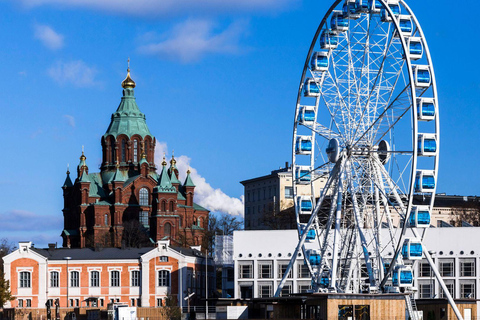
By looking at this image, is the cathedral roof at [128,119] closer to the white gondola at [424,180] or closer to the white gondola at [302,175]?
the white gondola at [302,175]

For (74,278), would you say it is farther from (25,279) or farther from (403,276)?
(403,276)

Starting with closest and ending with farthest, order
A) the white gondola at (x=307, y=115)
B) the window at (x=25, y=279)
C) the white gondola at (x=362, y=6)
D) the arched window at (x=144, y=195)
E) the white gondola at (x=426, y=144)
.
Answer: the white gondola at (x=426, y=144) → the white gondola at (x=362, y=6) → the white gondola at (x=307, y=115) → the window at (x=25, y=279) → the arched window at (x=144, y=195)

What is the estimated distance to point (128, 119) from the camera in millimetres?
195250

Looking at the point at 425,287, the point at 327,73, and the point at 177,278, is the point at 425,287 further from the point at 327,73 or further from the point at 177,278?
the point at 327,73

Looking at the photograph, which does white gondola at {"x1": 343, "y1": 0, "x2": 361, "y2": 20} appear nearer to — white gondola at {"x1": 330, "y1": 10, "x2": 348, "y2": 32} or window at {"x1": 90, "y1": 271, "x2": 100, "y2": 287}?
white gondola at {"x1": 330, "y1": 10, "x2": 348, "y2": 32}

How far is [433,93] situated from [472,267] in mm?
43988

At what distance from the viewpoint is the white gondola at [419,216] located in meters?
70.0

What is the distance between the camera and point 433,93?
2800 inches

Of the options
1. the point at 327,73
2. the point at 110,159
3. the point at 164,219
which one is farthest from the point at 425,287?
the point at 110,159

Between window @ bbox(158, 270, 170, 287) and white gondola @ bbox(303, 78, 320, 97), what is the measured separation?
153 ft

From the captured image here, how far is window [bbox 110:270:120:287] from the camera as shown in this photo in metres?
123

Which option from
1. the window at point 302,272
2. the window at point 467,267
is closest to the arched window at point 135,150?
the window at point 302,272

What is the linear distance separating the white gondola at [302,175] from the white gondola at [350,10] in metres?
11.9

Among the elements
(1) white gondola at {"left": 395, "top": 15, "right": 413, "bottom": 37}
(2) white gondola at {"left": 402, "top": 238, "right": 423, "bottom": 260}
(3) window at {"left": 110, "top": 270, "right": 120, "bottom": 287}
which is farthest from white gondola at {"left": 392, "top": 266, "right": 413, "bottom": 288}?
(3) window at {"left": 110, "top": 270, "right": 120, "bottom": 287}
